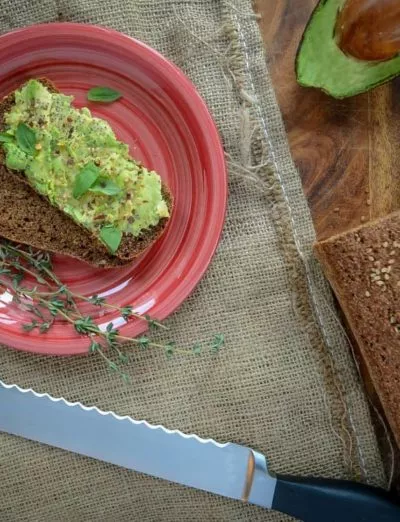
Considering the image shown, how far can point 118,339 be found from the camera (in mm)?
1729

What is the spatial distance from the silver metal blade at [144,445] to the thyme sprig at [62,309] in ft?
0.50

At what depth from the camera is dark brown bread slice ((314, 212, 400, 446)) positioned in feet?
5.56

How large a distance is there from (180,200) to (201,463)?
27.8 inches

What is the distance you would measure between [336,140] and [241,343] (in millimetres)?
619

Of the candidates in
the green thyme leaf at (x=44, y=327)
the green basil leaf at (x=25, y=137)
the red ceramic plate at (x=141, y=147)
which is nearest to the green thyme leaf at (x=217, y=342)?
the red ceramic plate at (x=141, y=147)

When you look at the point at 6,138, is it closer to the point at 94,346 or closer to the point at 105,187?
the point at 105,187

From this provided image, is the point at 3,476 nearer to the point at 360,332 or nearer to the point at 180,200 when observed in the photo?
the point at 180,200

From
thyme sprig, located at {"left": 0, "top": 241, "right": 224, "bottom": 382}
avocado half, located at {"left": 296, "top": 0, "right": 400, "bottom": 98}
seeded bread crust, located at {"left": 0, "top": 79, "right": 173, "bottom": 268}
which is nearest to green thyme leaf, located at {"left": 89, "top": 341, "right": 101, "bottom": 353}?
thyme sprig, located at {"left": 0, "top": 241, "right": 224, "bottom": 382}

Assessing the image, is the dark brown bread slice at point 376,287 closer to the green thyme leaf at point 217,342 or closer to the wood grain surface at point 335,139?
the wood grain surface at point 335,139

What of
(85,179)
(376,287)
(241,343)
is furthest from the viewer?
(241,343)

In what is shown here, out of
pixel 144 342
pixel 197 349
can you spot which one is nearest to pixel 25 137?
pixel 144 342

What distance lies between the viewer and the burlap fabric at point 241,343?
1.81m

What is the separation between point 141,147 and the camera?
71.9 inches

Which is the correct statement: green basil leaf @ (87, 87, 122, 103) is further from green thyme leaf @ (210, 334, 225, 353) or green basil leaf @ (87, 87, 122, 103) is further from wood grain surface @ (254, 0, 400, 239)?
green thyme leaf @ (210, 334, 225, 353)
